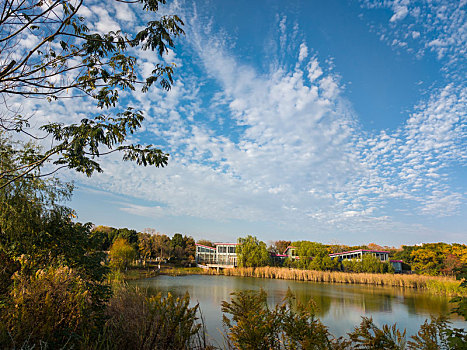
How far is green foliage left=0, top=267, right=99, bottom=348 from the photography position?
376 centimetres

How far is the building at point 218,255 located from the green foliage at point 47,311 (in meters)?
41.1

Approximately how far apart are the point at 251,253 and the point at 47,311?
38.2 meters

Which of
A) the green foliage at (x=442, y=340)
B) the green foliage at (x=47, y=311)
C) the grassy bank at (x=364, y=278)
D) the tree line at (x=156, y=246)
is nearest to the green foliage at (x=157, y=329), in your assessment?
the green foliage at (x=47, y=311)

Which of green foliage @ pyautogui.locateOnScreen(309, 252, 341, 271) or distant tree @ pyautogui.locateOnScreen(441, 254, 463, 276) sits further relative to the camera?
green foliage @ pyautogui.locateOnScreen(309, 252, 341, 271)

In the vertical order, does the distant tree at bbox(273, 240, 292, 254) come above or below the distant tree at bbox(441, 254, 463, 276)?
above

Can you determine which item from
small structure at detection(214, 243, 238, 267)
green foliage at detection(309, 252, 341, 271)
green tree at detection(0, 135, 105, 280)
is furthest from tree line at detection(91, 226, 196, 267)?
green tree at detection(0, 135, 105, 280)

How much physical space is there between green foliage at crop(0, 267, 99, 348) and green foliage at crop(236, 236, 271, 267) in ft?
123

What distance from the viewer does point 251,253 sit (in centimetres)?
4075

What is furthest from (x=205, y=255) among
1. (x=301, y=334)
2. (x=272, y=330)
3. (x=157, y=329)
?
(x=301, y=334)

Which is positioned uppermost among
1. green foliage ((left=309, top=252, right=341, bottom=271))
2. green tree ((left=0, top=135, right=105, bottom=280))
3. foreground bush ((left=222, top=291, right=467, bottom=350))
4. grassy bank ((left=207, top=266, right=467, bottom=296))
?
green tree ((left=0, top=135, right=105, bottom=280))

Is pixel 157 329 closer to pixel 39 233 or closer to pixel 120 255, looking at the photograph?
pixel 39 233

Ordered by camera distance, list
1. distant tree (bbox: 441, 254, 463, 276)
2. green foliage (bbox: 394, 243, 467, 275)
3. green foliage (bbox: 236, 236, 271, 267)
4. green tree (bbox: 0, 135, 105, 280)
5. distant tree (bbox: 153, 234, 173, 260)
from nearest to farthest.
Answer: green tree (bbox: 0, 135, 105, 280)
distant tree (bbox: 441, 254, 463, 276)
green foliage (bbox: 394, 243, 467, 275)
green foliage (bbox: 236, 236, 271, 267)
distant tree (bbox: 153, 234, 173, 260)

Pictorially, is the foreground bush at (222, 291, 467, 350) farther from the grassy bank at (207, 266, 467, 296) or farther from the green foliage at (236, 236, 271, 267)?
the green foliage at (236, 236, 271, 267)

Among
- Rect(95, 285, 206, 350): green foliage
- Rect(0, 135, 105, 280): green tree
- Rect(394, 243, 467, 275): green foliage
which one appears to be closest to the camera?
Rect(95, 285, 206, 350): green foliage
